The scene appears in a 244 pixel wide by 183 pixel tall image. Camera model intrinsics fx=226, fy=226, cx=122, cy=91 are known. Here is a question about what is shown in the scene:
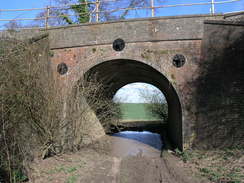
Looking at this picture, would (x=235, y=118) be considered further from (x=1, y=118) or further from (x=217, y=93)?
(x=1, y=118)

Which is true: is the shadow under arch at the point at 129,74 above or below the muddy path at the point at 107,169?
above

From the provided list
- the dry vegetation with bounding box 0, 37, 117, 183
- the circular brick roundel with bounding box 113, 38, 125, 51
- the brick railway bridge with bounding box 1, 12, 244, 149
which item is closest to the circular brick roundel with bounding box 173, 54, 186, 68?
the brick railway bridge with bounding box 1, 12, 244, 149

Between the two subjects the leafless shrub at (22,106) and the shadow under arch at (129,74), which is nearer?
the leafless shrub at (22,106)

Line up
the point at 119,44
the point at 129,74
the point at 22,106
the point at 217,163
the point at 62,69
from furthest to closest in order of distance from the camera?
the point at 129,74, the point at 62,69, the point at 119,44, the point at 217,163, the point at 22,106

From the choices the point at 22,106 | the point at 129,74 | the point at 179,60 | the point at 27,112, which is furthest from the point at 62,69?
the point at 179,60

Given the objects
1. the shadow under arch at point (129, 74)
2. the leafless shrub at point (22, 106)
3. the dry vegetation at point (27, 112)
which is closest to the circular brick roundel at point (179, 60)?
the shadow under arch at point (129, 74)

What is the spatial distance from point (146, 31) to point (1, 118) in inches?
237

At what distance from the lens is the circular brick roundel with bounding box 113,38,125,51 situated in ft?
29.5

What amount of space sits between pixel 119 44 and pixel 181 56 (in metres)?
2.46

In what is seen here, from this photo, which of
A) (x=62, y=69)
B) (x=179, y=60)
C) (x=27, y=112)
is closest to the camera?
(x=27, y=112)

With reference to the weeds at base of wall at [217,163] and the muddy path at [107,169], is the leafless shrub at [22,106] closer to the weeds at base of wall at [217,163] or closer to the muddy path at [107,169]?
the muddy path at [107,169]

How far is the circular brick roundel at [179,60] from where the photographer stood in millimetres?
8461

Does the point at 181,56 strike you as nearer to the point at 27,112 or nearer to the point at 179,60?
the point at 179,60

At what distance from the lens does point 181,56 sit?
27.9ft
